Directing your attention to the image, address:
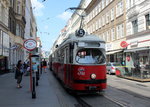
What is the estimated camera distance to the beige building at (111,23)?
3190 centimetres

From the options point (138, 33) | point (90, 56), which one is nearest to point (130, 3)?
point (138, 33)

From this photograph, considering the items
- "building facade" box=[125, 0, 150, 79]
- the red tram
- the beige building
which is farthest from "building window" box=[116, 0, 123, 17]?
the red tram

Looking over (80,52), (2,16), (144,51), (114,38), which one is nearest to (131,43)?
(144,51)

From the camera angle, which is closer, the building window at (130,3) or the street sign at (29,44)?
the street sign at (29,44)

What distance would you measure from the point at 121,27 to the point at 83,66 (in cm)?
2411

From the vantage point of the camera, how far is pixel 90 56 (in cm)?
993

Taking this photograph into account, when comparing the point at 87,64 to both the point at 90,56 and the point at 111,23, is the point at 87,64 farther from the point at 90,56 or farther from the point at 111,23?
the point at 111,23

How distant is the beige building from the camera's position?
3190 centimetres

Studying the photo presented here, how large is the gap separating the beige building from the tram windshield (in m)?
21.5

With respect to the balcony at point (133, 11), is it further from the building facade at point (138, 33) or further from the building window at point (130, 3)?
the building window at point (130, 3)

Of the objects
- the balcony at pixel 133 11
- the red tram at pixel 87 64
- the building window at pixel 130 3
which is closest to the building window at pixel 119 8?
the building window at pixel 130 3

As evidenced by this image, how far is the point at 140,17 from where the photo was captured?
2578 centimetres

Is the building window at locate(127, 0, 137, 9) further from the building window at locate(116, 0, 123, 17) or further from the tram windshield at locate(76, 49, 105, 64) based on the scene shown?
the tram windshield at locate(76, 49, 105, 64)

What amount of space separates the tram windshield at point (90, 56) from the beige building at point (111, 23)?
848 inches
